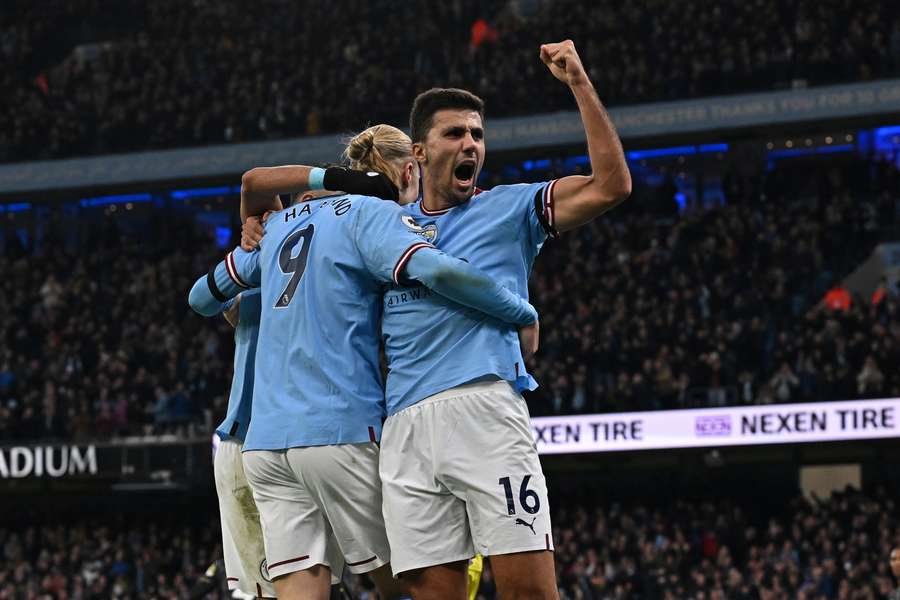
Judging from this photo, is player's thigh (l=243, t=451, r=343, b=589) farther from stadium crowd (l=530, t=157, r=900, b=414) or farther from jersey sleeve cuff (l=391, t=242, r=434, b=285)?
stadium crowd (l=530, t=157, r=900, b=414)

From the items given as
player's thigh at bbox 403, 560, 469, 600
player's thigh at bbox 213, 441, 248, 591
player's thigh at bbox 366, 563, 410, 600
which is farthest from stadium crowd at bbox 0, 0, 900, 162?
player's thigh at bbox 403, 560, 469, 600

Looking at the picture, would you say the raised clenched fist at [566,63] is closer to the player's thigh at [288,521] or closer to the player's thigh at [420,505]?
the player's thigh at [420,505]

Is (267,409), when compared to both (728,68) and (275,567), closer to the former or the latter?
(275,567)

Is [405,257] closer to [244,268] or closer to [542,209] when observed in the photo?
[542,209]

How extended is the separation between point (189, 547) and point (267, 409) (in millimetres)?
21736

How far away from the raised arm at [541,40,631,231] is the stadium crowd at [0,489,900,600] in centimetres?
1500

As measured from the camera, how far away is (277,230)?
5.15 m

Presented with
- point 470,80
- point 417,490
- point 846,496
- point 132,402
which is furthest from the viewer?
point 470,80

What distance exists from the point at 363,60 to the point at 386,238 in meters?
27.4

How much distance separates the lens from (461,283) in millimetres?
4535

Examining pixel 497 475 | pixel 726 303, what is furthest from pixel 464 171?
pixel 726 303

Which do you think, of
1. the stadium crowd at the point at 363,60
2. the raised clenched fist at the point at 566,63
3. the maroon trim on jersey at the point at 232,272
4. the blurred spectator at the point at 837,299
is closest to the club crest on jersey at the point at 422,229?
the raised clenched fist at the point at 566,63

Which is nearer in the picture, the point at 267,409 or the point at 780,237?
the point at 267,409

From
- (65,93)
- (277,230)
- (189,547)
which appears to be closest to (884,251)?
(189,547)
